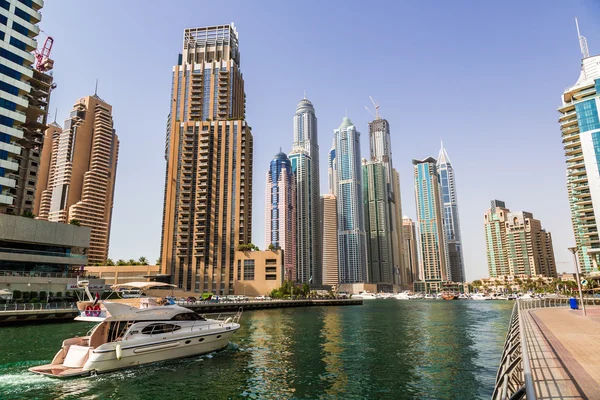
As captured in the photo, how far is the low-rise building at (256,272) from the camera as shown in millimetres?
126875

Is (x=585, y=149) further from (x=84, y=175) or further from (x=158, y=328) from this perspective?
(x=84, y=175)

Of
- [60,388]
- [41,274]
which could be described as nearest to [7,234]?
[41,274]

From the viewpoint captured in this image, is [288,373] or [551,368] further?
[288,373]

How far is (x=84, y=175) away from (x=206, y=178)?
96.5 meters

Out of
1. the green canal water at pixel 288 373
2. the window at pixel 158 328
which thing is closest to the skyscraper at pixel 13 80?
the green canal water at pixel 288 373

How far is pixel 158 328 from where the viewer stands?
87.6 feet

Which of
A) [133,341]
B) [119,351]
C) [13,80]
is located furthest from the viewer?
[13,80]

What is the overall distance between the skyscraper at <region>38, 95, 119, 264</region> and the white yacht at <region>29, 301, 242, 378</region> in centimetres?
17463

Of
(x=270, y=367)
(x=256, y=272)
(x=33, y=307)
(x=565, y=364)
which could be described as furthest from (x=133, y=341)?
(x=256, y=272)

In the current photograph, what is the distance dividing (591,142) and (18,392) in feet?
440

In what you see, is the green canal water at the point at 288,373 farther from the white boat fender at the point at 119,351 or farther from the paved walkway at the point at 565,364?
the paved walkway at the point at 565,364

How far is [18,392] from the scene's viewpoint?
18688 mm

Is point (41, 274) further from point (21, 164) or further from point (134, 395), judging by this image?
point (134, 395)

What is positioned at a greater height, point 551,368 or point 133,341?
point 551,368
